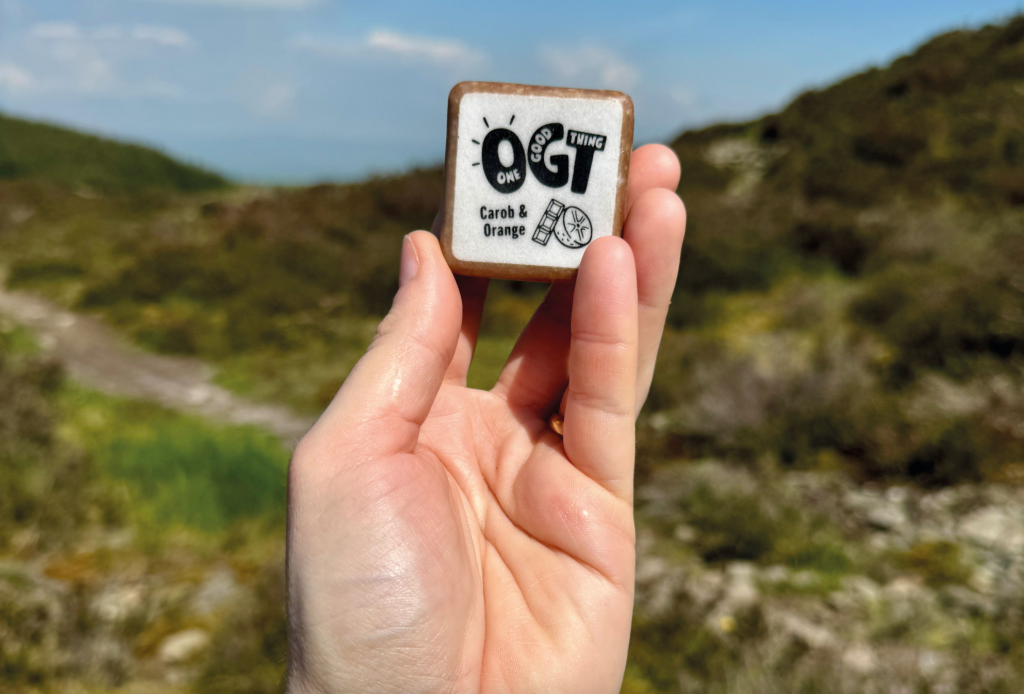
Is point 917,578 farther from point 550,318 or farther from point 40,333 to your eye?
point 40,333

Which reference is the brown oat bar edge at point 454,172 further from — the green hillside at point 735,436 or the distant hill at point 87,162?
the distant hill at point 87,162

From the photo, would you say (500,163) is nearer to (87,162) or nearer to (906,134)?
(906,134)

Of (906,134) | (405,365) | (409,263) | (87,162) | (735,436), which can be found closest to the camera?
(405,365)

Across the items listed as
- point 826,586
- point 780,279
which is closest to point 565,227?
point 826,586

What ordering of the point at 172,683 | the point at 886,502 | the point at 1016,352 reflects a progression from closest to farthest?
the point at 172,683
the point at 886,502
the point at 1016,352

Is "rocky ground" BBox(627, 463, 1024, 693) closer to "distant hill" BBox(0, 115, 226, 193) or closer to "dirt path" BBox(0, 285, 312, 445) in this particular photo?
"dirt path" BBox(0, 285, 312, 445)

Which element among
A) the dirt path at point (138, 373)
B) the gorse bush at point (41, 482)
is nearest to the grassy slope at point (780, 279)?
the dirt path at point (138, 373)

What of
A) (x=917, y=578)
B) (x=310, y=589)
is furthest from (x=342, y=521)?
(x=917, y=578)
